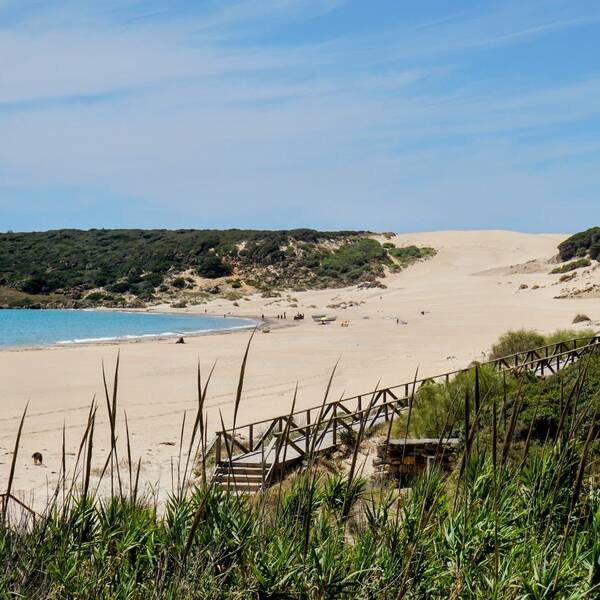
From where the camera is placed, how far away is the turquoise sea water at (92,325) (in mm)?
48594

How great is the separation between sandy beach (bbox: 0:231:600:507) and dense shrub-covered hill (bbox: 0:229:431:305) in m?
9.96

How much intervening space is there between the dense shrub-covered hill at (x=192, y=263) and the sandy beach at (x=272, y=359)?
9.96m

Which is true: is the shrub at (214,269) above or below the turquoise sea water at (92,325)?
above

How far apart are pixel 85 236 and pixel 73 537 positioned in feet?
378

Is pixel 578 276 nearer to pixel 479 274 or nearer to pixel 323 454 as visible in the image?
pixel 479 274

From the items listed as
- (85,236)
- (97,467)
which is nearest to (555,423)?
(97,467)

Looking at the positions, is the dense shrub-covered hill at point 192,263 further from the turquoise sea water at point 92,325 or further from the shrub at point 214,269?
the turquoise sea water at point 92,325

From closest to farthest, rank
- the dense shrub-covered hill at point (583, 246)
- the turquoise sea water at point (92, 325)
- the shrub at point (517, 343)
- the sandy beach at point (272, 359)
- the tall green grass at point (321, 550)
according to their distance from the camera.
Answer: the tall green grass at point (321, 550)
the sandy beach at point (272, 359)
the shrub at point (517, 343)
the turquoise sea water at point (92, 325)
the dense shrub-covered hill at point (583, 246)

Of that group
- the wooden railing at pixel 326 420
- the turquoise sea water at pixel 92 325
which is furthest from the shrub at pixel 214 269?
the wooden railing at pixel 326 420

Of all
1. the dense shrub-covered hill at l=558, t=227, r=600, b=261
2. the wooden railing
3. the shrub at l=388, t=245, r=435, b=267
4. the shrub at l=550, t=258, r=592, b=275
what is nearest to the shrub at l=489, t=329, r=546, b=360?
the wooden railing

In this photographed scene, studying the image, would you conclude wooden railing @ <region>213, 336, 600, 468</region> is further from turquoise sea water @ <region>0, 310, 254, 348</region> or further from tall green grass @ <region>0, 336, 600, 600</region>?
turquoise sea water @ <region>0, 310, 254, 348</region>

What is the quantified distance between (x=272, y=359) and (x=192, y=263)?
187 ft

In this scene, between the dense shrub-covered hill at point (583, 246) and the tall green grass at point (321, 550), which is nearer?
the tall green grass at point (321, 550)

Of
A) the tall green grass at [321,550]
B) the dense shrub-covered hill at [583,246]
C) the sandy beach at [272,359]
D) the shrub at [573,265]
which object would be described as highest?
the dense shrub-covered hill at [583,246]
